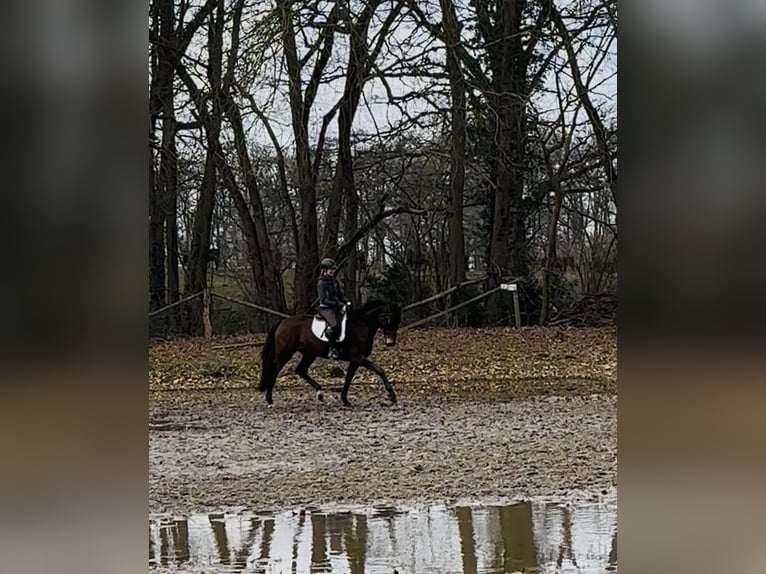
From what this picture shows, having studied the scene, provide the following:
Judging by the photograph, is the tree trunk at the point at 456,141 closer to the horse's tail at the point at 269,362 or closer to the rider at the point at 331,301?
the rider at the point at 331,301

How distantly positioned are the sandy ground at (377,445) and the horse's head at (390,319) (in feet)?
1.85

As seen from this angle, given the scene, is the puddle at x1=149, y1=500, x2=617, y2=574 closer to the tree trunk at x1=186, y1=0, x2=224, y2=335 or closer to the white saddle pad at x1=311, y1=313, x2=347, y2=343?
the white saddle pad at x1=311, y1=313, x2=347, y2=343

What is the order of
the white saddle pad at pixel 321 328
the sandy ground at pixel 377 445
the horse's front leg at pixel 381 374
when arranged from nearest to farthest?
the sandy ground at pixel 377 445, the white saddle pad at pixel 321 328, the horse's front leg at pixel 381 374

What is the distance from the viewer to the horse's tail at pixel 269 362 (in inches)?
320

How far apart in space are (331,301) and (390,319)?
1.75ft

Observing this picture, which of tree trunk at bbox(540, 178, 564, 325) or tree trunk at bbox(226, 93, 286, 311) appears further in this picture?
tree trunk at bbox(540, 178, 564, 325)

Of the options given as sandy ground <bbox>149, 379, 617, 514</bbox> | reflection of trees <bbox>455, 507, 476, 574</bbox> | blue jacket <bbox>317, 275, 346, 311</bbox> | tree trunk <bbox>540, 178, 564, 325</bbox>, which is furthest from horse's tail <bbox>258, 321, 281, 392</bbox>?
tree trunk <bbox>540, 178, 564, 325</bbox>

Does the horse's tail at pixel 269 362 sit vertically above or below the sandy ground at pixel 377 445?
above

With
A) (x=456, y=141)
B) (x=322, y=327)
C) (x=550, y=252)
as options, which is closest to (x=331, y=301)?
(x=322, y=327)

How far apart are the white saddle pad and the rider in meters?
0.03

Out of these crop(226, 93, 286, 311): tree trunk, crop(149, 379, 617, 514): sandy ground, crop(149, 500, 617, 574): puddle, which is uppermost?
crop(226, 93, 286, 311): tree trunk

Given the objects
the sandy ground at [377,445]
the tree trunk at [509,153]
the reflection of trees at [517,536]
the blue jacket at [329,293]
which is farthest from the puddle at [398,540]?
the tree trunk at [509,153]

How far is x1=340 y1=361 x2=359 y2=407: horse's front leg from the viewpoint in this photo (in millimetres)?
7949

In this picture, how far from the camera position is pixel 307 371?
8195 millimetres
